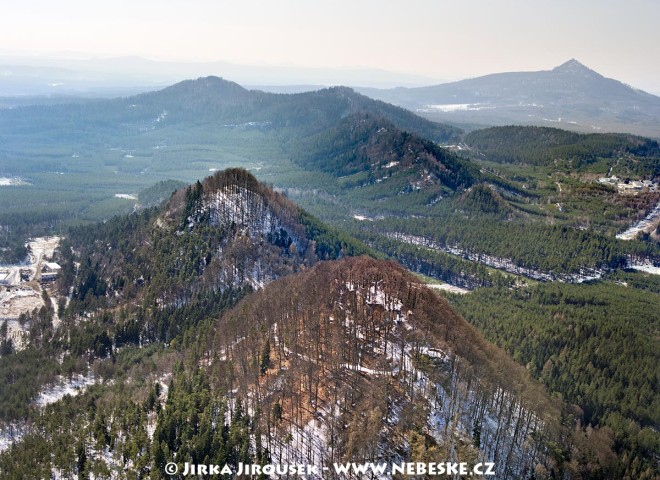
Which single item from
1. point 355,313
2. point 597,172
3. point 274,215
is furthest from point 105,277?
point 597,172

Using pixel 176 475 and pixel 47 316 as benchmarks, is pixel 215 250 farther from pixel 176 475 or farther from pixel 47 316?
pixel 176 475

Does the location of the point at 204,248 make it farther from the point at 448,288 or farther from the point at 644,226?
the point at 644,226

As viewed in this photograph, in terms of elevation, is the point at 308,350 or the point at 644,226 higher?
the point at 308,350

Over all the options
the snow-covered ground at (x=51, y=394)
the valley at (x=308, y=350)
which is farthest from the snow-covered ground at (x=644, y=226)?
the snow-covered ground at (x=51, y=394)

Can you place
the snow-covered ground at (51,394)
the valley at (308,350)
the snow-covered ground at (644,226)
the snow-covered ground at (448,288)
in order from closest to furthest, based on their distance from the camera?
the valley at (308,350)
the snow-covered ground at (51,394)
the snow-covered ground at (448,288)
the snow-covered ground at (644,226)

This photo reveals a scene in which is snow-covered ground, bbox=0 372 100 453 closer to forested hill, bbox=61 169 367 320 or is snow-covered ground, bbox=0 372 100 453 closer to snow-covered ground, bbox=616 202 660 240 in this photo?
forested hill, bbox=61 169 367 320

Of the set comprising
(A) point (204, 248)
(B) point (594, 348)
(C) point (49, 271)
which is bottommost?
(C) point (49, 271)

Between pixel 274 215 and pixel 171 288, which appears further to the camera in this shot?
pixel 274 215

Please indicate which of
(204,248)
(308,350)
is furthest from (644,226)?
(308,350)

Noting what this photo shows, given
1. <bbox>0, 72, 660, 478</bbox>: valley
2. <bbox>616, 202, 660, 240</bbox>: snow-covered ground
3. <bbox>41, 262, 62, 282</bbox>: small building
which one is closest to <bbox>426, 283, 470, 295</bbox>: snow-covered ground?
<bbox>0, 72, 660, 478</bbox>: valley

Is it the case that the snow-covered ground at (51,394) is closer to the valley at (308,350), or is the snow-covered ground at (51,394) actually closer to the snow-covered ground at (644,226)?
the valley at (308,350)

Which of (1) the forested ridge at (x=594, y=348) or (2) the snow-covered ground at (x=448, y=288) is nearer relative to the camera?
(1) the forested ridge at (x=594, y=348)
